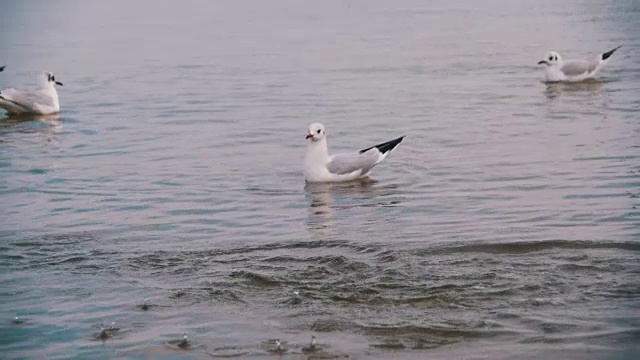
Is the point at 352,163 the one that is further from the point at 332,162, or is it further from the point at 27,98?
the point at 27,98

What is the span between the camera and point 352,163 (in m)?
13.9

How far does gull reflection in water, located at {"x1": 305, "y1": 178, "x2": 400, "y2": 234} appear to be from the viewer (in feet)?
39.3

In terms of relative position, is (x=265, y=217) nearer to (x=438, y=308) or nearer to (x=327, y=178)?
(x=327, y=178)

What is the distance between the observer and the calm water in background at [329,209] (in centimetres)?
791

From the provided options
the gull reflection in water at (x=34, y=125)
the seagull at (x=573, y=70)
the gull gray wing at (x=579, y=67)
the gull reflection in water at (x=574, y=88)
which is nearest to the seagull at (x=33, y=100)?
the gull reflection in water at (x=34, y=125)

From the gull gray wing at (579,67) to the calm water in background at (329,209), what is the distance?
30 centimetres

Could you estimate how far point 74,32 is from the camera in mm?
36188

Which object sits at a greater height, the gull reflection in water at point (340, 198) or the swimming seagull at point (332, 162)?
the swimming seagull at point (332, 162)

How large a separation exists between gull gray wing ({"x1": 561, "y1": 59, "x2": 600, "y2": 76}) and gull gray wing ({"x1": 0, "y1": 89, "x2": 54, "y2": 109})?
861cm

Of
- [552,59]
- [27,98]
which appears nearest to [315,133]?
[27,98]

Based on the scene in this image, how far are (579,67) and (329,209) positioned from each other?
1028 centimetres

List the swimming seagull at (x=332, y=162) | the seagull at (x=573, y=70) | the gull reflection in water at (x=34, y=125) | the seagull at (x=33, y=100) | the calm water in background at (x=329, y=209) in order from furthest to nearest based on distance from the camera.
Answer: the seagull at (x=573, y=70) → the seagull at (x=33, y=100) → the gull reflection in water at (x=34, y=125) → the swimming seagull at (x=332, y=162) → the calm water in background at (x=329, y=209)

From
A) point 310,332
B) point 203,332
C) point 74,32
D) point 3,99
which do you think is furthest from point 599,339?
point 74,32

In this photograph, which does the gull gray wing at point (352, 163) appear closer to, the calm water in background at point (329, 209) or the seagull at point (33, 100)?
the calm water in background at point (329, 209)
